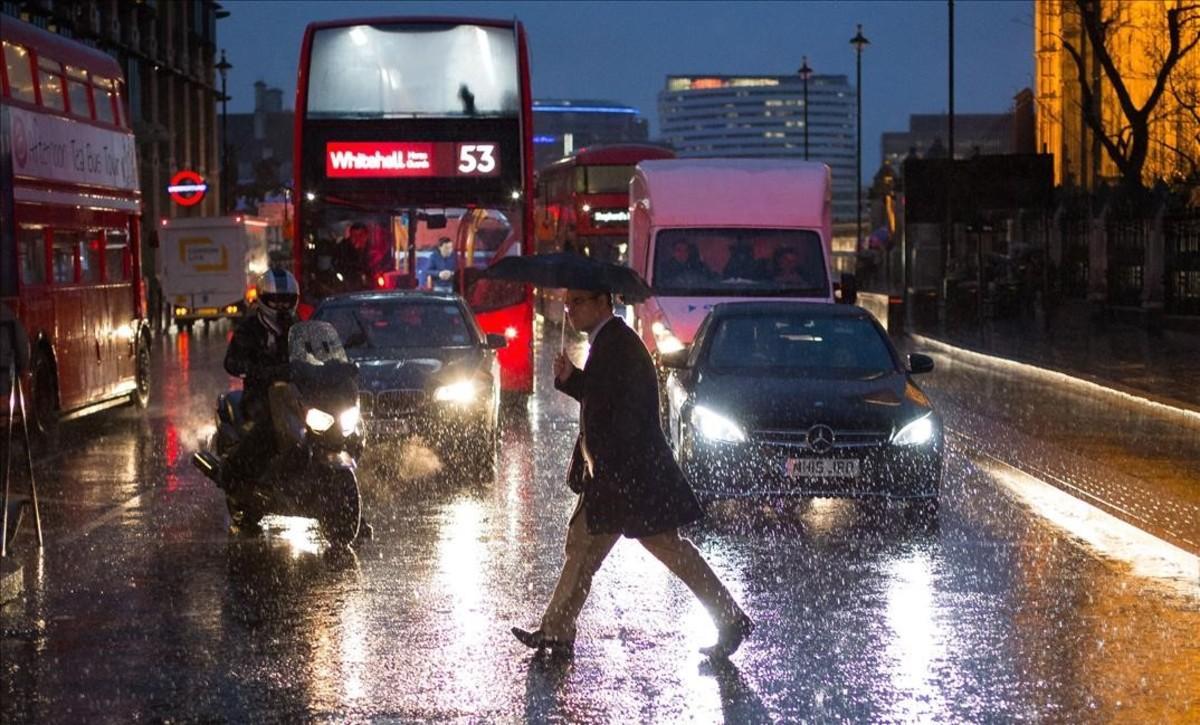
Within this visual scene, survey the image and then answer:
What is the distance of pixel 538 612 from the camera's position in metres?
9.62

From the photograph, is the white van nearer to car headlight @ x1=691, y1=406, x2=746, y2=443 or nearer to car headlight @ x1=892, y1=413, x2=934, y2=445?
car headlight @ x1=691, y1=406, x2=746, y2=443

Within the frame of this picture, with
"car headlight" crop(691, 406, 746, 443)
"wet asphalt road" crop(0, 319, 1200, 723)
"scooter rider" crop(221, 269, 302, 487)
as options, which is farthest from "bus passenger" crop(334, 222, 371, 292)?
"scooter rider" crop(221, 269, 302, 487)

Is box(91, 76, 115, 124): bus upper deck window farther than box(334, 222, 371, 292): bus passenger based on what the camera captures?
No

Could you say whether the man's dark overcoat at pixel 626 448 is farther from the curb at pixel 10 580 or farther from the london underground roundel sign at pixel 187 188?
the london underground roundel sign at pixel 187 188

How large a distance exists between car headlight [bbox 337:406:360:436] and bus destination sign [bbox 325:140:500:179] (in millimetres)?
10652

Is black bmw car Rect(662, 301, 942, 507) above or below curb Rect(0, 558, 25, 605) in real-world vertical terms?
above

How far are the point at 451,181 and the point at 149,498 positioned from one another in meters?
8.67

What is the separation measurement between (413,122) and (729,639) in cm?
1494

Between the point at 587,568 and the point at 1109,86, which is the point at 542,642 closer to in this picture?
the point at 587,568

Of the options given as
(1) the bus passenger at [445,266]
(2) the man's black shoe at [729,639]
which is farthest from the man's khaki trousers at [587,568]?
(1) the bus passenger at [445,266]

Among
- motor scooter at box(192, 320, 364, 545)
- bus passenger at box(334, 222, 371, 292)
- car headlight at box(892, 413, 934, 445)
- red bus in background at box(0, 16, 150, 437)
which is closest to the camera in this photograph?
motor scooter at box(192, 320, 364, 545)

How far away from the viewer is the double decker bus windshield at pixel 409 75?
22.5m

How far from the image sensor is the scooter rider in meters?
12.0

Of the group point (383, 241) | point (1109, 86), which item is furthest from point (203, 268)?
point (1109, 86)
